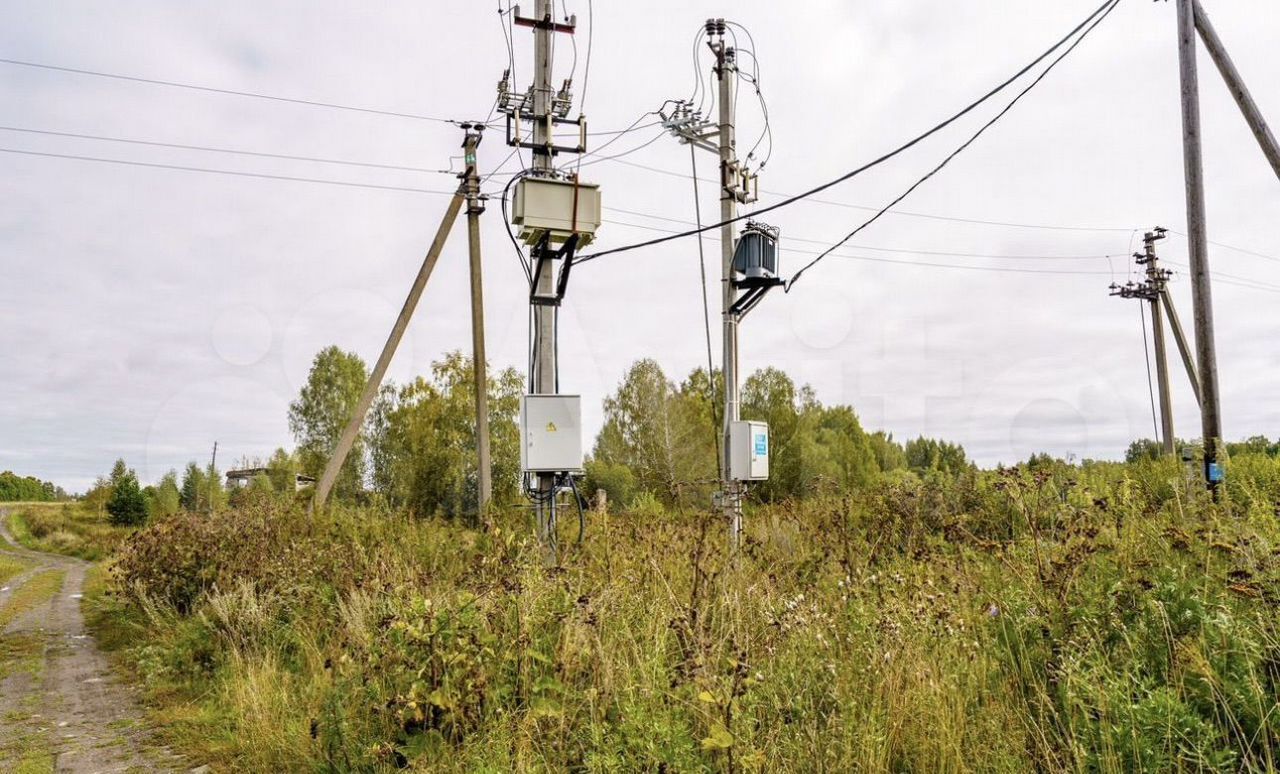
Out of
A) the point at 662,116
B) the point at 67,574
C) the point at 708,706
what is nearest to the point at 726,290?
the point at 662,116

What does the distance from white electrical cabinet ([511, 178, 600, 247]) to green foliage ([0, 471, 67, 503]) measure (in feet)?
385

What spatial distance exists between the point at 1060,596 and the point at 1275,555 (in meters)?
1.11

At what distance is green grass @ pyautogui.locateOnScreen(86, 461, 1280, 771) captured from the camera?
3307 mm

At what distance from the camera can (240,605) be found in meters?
7.19

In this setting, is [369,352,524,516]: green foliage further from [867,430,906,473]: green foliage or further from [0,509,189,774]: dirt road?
[867,430,906,473]: green foliage

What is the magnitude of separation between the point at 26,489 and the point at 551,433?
131903 millimetres

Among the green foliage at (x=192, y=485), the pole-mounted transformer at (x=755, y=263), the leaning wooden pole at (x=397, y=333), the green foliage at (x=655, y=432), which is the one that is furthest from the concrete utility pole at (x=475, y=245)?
the green foliage at (x=192, y=485)

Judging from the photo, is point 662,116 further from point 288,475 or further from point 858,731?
point 288,475

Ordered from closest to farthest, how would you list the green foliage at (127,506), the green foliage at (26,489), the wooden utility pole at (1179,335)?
the wooden utility pole at (1179,335) < the green foliage at (127,506) < the green foliage at (26,489)

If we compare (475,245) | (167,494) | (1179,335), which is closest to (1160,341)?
(1179,335)

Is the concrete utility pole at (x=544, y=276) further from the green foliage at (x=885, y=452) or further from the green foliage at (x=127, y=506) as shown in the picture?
the green foliage at (x=885, y=452)

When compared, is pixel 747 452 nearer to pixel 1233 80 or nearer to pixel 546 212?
pixel 546 212

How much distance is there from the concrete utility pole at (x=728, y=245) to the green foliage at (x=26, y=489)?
4605 inches

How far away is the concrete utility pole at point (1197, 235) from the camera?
8961 millimetres
